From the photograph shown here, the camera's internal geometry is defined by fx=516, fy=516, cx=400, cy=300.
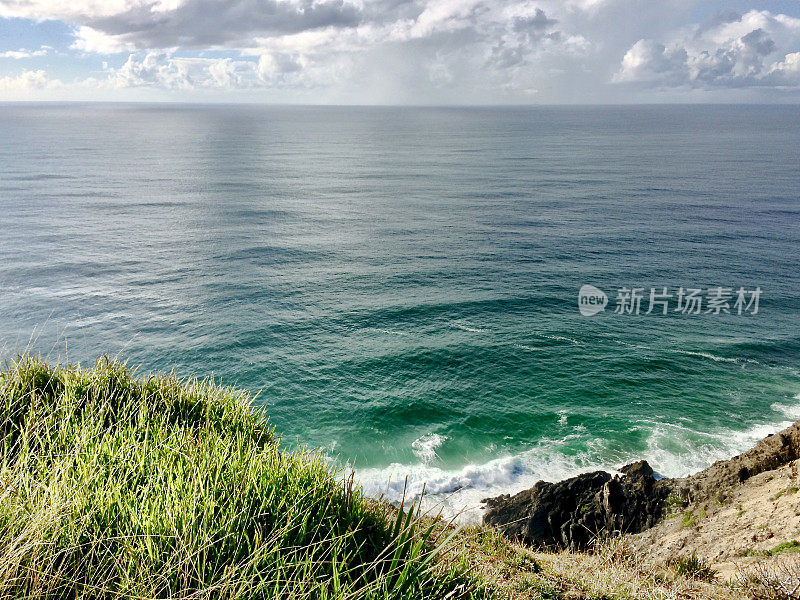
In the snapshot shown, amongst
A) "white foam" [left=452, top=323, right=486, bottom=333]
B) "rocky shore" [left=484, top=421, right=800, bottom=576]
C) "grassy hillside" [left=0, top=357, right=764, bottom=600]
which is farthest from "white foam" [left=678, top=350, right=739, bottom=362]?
"grassy hillside" [left=0, top=357, right=764, bottom=600]

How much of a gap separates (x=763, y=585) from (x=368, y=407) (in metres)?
27.7

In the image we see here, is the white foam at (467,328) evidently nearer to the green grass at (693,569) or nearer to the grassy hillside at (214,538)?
the green grass at (693,569)

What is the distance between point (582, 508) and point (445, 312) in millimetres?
25930

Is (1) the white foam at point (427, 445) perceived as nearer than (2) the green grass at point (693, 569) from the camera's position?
No

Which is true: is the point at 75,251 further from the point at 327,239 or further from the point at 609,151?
the point at 609,151

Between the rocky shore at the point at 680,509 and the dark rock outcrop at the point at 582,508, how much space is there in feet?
0.14

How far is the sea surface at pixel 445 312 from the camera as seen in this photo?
33.5 m

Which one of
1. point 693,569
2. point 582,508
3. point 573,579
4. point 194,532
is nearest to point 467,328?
point 582,508

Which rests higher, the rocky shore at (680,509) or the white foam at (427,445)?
the rocky shore at (680,509)

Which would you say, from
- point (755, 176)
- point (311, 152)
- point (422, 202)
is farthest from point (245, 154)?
point (755, 176)

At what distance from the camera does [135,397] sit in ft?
40.7

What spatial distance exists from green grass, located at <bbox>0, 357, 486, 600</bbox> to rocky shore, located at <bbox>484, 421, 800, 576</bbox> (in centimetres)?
1338

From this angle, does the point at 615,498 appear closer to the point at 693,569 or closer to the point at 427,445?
the point at 427,445

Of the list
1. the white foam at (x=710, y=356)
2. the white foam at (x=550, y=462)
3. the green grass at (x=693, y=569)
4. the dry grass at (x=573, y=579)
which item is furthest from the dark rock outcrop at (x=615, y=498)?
the white foam at (x=710, y=356)
